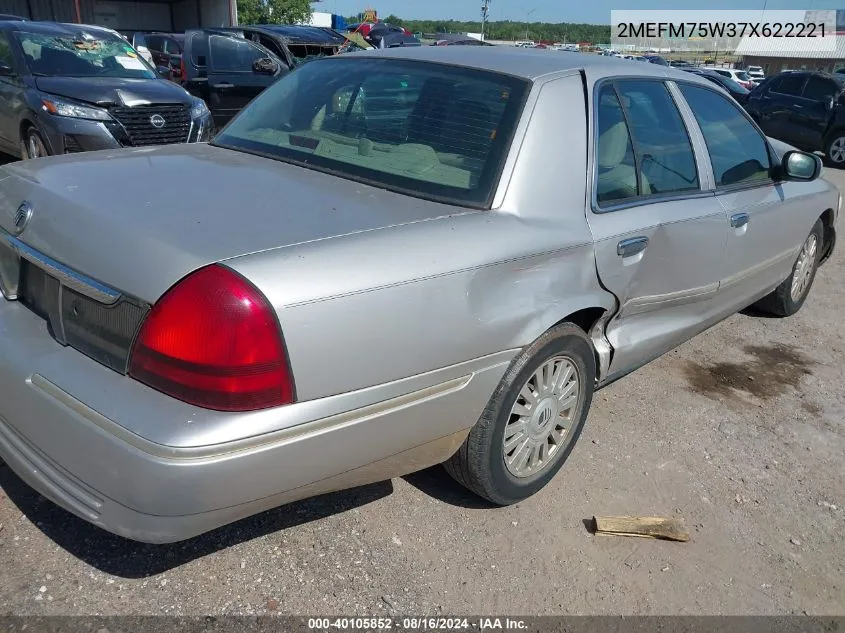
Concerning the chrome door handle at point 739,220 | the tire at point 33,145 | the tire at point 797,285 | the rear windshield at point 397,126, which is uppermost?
the rear windshield at point 397,126

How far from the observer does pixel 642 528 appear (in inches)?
108

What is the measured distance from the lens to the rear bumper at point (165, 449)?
1.82 m

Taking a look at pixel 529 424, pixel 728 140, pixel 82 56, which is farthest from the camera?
pixel 82 56

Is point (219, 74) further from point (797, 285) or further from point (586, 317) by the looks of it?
point (586, 317)

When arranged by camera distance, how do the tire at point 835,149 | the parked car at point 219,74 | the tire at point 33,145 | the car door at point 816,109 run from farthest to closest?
the car door at point 816,109 < the tire at point 835,149 < the parked car at point 219,74 < the tire at point 33,145

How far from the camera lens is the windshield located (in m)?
7.22

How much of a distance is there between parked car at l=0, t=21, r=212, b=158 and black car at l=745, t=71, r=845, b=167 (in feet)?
39.0

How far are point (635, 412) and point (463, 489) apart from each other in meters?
1.23

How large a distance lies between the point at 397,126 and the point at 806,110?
14149 mm

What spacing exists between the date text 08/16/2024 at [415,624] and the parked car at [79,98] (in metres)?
5.64

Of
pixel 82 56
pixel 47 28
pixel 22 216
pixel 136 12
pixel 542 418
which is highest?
pixel 136 12

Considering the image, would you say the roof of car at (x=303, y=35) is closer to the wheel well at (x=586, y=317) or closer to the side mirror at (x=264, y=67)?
the side mirror at (x=264, y=67)

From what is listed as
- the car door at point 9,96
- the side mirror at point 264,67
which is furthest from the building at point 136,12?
the car door at point 9,96

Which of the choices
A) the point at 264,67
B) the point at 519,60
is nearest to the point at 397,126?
the point at 519,60
